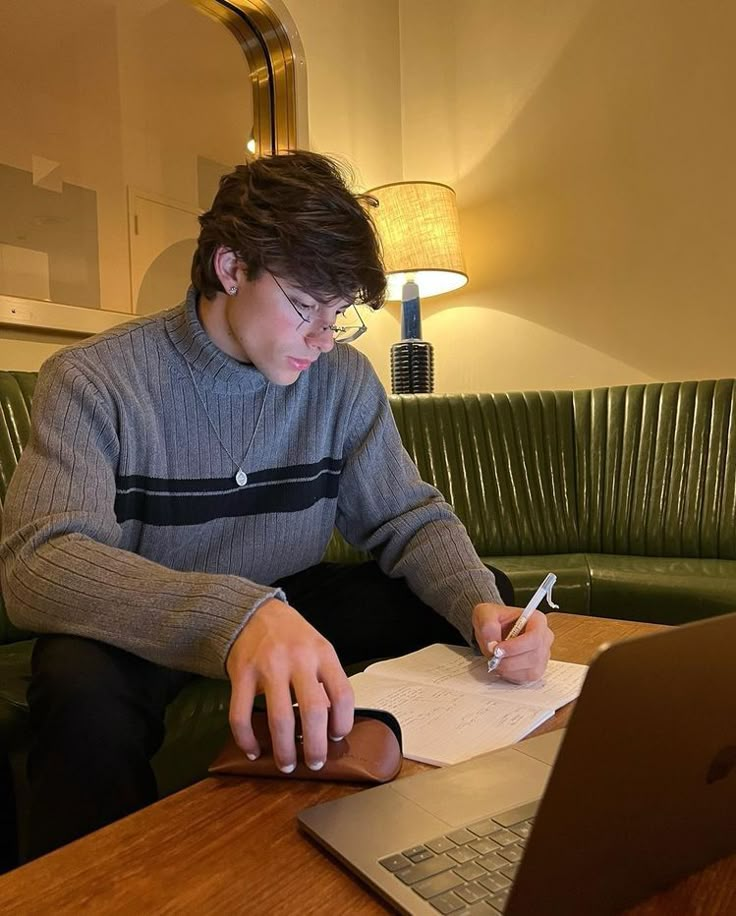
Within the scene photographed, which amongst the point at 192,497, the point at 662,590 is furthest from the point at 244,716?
the point at 662,590

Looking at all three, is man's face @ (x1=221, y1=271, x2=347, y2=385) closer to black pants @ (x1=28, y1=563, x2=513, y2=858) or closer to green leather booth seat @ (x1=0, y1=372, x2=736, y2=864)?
black pants @ (x1=28, y1=563, x2=513, y2=858)

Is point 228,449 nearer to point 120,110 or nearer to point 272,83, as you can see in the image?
point 120,110

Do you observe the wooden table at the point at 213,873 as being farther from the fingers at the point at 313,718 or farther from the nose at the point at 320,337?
the nose at the point at 320,337

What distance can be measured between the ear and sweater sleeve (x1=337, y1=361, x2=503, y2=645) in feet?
0.88

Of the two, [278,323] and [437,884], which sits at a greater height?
[278,323]

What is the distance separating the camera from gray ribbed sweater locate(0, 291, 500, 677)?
2.32 feet

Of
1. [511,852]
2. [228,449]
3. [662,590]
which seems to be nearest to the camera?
[511,852]

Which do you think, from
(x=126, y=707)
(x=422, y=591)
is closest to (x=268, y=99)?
(x=422, y=591)

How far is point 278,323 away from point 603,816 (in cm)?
74

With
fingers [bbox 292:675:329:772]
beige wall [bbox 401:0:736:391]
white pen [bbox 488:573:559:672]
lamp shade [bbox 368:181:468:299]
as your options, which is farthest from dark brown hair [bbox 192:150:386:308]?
beige wall [bbox 401:0:736:391]

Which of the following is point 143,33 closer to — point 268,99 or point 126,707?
point 268,99

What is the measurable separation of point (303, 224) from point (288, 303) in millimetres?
98

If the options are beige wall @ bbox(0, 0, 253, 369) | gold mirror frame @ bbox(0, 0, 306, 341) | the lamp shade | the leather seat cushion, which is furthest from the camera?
the lamp shade

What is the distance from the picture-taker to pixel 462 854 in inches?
16.8
